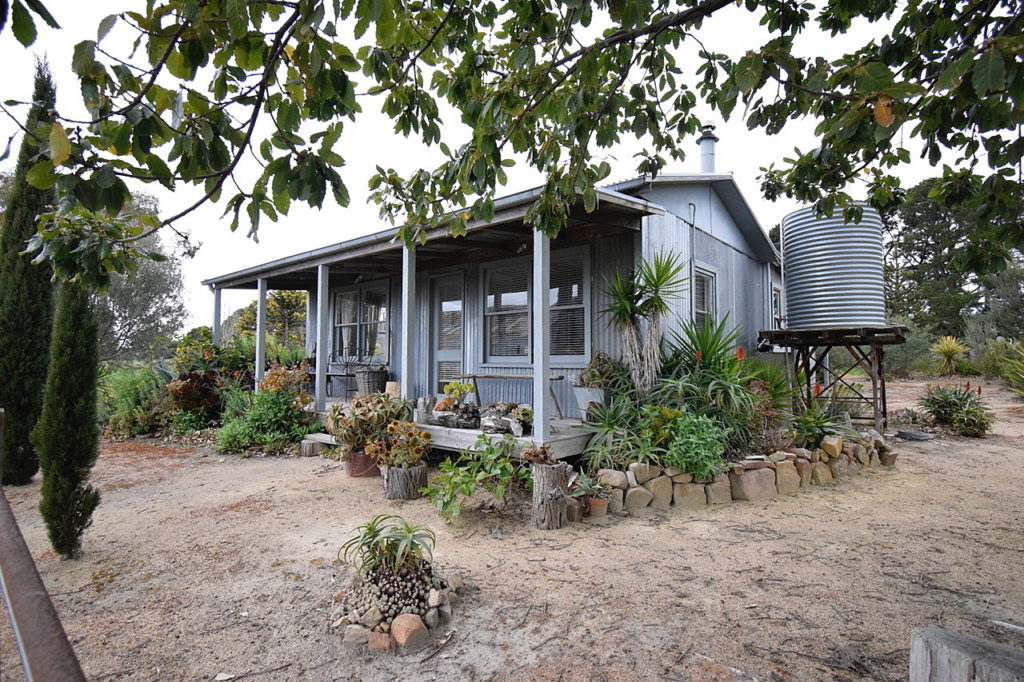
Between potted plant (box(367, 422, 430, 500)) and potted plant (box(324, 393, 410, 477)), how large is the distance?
0.37m

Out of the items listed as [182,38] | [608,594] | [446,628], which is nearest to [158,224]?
[182,38]

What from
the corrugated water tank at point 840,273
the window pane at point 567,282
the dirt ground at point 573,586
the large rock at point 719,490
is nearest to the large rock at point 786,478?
the dirt ground at point 573,586

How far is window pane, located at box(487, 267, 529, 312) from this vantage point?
24.7 ft

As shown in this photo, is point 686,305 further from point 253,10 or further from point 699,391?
point 253,10

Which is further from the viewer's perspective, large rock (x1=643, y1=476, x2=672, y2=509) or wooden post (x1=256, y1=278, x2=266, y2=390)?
wooden post (x1=256, y1=278, x2=266, y2=390)

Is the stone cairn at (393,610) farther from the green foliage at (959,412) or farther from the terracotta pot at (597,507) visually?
the green foliage at (959,412)

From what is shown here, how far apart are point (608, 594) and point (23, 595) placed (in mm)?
2879

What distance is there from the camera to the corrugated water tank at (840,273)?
7879 mm

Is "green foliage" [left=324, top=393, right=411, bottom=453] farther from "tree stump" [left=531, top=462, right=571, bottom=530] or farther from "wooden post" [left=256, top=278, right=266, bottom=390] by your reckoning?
"wooden post" [left=256, top=278, right=266, bottom=390]

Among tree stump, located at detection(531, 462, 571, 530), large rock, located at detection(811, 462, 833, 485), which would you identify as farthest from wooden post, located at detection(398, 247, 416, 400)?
large rock, located at detection(811, 462, 833, 485)

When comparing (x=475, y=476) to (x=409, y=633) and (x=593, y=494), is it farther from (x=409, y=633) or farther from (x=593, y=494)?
(x=409, y=633)

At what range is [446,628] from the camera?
8.91 ft

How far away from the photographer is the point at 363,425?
582 cm

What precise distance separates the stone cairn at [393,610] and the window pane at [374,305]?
285 inches
